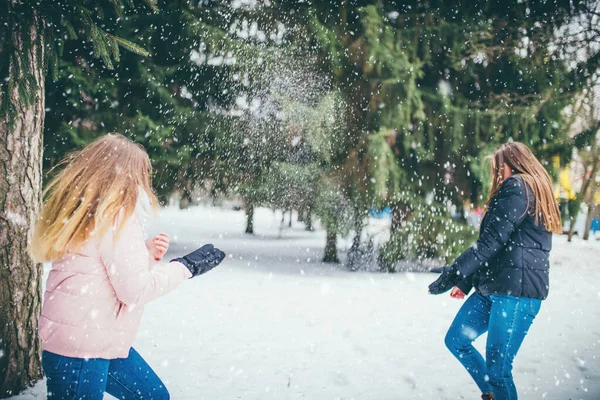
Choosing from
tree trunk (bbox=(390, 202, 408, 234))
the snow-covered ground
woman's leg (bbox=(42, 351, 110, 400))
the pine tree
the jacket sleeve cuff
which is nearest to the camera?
woman's leg (bbox=(42, 351, 110, 400))

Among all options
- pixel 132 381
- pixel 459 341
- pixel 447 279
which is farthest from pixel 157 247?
pixel 459 341

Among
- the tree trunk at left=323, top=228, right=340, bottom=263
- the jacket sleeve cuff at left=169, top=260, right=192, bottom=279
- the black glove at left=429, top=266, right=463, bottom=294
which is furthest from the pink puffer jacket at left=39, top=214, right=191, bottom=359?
the tree trunk at left=323, top=228, right=340, bottom=263

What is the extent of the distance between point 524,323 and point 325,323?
315 cm

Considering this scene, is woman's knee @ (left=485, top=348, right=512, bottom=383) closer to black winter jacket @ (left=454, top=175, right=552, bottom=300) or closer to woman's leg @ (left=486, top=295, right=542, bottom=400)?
woman's leg @ (left=486, top=295, right=542, bottom=400)

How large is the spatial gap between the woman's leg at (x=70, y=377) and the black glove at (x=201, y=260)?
1.59ft

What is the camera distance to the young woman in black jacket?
7.75 ft

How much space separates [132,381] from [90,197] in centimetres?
81

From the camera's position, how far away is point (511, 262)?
7.91ft

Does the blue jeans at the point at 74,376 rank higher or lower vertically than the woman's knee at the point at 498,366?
higher

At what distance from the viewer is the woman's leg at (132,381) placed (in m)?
1.80

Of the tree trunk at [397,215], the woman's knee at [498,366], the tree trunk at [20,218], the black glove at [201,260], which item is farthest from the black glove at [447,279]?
the tree trunk at [397,215]

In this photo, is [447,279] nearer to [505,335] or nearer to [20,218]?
[505,335]

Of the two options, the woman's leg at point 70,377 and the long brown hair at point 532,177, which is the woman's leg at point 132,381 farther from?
the long brown hair at point 532,177

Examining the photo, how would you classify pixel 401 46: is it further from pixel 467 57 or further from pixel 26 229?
pixel 26 229
